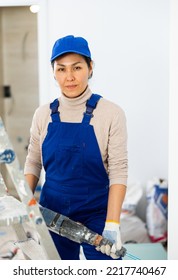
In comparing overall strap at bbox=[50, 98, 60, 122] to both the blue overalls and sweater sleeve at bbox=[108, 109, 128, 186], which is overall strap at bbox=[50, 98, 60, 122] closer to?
the blue overalls

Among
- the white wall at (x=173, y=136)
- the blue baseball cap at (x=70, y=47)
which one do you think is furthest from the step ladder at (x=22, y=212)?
the white wall at (x=173, y=136)

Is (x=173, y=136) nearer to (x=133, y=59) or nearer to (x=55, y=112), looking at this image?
(x=55, y=112)

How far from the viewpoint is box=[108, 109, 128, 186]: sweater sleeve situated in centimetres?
158

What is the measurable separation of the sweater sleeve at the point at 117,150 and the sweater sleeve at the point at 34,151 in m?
0.29

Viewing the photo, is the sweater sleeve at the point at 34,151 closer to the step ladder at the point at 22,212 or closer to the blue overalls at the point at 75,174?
the blue overalls at the point at 75,174

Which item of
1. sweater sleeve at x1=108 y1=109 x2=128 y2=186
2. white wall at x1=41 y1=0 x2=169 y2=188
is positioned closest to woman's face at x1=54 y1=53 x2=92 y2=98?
sweater sleeve at x1=108 y1=109 x2=128 y2=186

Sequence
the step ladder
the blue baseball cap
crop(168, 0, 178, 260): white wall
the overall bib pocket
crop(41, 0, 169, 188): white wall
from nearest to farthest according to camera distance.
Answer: the step ladder
the blue baseball cap
the overall bib pocket
crop(168, 0, 178, 260): white wall
crop(41, 0, 169, 188): white wall

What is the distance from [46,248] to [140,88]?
6.78 ft

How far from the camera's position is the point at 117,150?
1.59m

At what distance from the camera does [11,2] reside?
247 cm

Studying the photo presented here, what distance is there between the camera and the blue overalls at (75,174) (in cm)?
162

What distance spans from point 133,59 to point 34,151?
148 centimetres
